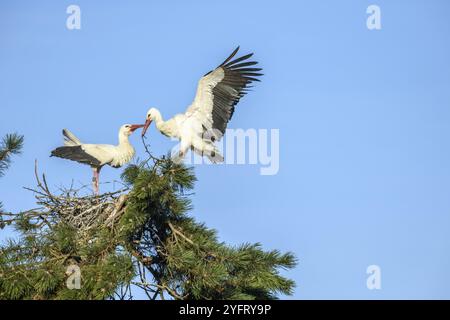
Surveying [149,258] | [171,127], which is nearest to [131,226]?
[149,258]

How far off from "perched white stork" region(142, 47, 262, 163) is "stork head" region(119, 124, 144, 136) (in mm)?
383

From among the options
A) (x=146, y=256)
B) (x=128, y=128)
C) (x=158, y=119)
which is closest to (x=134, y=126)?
(x=128, y=128)

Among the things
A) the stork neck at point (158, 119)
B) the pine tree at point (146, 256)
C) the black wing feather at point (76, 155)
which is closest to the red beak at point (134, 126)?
the stork neck at point (158, 119)

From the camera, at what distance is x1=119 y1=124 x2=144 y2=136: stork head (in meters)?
12.2

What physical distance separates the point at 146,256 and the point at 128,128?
15.8ft

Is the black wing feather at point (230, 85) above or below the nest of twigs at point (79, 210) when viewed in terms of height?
above

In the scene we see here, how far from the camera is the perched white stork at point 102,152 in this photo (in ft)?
39.5

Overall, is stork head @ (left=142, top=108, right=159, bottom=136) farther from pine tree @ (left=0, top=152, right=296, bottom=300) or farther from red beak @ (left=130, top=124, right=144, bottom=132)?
pine tree @ (left=0, top=152, right=296, bottom=300)

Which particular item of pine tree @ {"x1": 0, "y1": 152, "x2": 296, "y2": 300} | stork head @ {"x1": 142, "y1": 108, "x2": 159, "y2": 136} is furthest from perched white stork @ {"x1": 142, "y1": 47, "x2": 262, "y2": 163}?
pine tree @ {"x1": 0, "y1": 152, "x2": 296, "y2": 300}

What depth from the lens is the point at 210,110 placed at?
11883 mm

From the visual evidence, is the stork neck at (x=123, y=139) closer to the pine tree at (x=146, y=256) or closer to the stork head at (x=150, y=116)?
the stork head at (x=150, y=116)

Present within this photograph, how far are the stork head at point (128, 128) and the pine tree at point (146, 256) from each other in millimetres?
4137

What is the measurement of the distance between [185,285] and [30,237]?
1.43 m

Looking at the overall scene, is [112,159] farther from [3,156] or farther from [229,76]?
[3,156]
